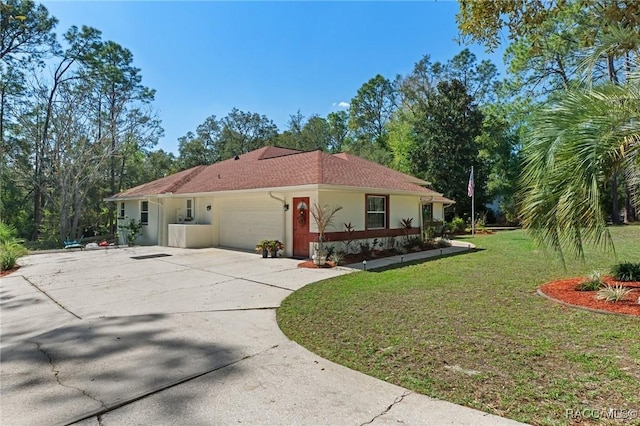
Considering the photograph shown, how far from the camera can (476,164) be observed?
29609mm

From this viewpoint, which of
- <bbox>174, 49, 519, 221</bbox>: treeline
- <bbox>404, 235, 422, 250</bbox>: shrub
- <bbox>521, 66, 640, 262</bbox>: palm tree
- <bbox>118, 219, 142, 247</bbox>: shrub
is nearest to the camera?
<bbox>521, 66, 640, 262</bbox>: palm tree

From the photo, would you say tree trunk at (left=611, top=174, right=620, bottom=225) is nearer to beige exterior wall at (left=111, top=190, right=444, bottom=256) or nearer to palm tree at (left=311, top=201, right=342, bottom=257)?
beige exterior wall at (left=111, top=190, right=444, bottom=256)

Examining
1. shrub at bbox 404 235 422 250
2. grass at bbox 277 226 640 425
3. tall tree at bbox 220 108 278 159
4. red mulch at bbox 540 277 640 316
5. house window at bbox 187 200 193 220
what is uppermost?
tall tree at bbox 220 108 278 159

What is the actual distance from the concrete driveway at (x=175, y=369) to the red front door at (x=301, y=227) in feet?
15.7

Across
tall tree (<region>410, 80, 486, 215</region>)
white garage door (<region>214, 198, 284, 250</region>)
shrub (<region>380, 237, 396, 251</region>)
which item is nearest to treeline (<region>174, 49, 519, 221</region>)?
tall tree (<region>410, 80, 486, 215</region>)

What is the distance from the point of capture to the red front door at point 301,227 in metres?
12.8

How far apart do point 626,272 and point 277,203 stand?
10565 mm

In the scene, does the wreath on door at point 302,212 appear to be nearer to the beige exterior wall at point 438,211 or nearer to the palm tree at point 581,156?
the palm tree at point 581,156

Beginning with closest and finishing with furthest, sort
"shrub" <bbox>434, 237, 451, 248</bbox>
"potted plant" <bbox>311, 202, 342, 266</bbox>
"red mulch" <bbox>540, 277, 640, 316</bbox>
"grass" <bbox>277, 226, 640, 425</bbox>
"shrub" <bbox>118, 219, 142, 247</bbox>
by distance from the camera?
"grass" <bbox>277, 226, 640, 425</bbox>, "red mulch" <bbox>540, 277, 640, 316</bbox>, "potted plant" <bbox>311, 202, 342, 266</bbox>, "shrub" <bbox>434, 237, 451, 248</bbox>, "shrub" <bbox>118, 219, 142, 247</bbox>

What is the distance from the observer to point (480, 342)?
441 centimetres

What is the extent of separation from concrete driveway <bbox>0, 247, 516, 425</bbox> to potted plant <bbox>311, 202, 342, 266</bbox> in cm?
300

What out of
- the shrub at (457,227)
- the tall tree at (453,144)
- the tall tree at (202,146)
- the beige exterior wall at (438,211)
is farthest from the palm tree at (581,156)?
the tall tree at (202,146)

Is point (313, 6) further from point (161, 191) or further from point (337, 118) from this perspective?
point (337, 118)

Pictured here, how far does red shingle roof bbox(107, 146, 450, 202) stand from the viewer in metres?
13.1
